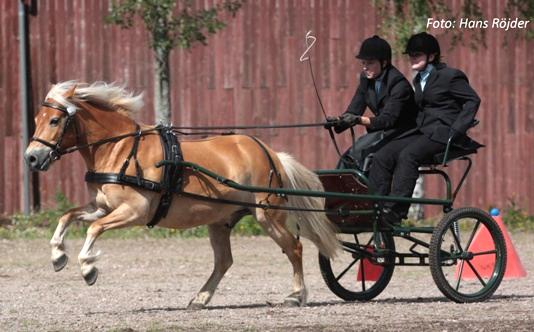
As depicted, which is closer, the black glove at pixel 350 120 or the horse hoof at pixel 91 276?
the horse hoof at pixel 91 276

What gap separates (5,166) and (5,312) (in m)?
8.54

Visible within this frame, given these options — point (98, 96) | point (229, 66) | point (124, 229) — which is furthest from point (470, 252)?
point (229, 66)

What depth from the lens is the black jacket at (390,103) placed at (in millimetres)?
9508

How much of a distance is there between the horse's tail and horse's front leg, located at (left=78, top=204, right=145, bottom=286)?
1447 millimetres

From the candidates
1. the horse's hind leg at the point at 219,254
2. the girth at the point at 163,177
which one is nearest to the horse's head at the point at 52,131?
the girth at the point at 163,177

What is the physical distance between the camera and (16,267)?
1309 centimetres

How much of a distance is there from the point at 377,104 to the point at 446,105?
57cm

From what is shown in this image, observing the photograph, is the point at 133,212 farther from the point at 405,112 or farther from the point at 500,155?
the point at 500,155

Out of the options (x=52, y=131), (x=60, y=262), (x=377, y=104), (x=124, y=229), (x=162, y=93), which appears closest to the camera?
(x=60, y=262)

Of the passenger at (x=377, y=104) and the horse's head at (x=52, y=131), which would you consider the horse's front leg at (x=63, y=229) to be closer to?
the horse's head at (x=52, y=131)

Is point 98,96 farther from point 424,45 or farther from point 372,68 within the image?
point 424,45

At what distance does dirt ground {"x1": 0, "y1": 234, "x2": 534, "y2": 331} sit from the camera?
8203mm

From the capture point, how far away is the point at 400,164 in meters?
9.47

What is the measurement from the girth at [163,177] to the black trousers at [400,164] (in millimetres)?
1582
